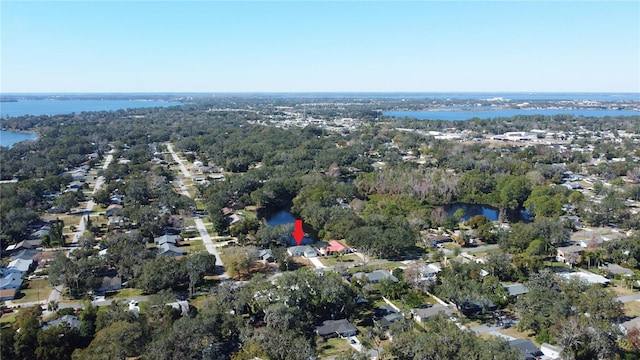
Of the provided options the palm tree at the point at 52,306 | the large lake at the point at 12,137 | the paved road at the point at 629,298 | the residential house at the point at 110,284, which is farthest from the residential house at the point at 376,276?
the large lake at the point at 12,137

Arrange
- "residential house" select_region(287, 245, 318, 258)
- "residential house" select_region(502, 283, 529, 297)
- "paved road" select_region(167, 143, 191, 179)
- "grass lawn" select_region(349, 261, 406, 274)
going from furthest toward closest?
"paved road" select_region(167, 143, 191, 179) → "residential house" select_region(287, 245, 318, 258) → "grass lawn" select_region(349, 261, 406, 274) → "residential house" select_region(502, 283, 529, 297)

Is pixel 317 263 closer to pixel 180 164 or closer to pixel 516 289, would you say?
pixel 516 289

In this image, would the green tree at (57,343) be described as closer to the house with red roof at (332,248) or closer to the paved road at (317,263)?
the paved road at (317,263)

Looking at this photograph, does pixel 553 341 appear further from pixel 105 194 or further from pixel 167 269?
pixel 105 194

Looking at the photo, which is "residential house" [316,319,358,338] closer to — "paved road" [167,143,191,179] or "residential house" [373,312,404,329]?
"residential house" [373,312,404,329]

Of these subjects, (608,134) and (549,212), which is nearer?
(549,212)

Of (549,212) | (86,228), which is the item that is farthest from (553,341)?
(86,228)

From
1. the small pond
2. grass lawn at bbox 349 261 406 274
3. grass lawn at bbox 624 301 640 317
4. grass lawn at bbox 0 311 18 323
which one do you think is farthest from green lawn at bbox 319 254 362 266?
grass lawn at bbox 0 311 18 323

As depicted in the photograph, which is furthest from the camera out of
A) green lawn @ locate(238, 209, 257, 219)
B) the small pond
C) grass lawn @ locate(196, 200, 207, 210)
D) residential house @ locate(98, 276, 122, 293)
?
grass lawn @ locate(196, 200, 207, 210)
